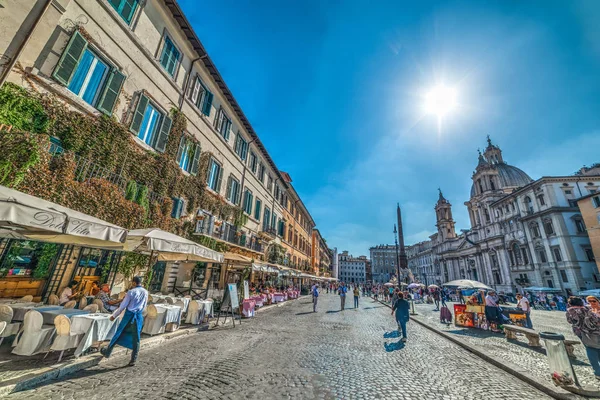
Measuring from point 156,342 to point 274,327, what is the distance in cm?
438

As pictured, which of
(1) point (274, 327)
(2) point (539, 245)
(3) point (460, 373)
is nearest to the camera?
(3) point (460, 373)

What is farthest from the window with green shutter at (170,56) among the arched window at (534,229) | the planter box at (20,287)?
the arched window at (534,229)

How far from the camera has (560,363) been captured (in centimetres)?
467

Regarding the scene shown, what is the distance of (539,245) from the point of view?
3788cm

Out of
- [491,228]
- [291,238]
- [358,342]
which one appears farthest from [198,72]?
[491,228]

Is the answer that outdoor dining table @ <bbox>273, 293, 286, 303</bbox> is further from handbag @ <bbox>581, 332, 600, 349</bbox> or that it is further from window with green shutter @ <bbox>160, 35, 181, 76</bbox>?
handbag @ <bbox>581, 332, 600, 349</bbox>

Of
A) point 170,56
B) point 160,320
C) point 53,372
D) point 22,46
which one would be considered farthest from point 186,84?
point 53,372

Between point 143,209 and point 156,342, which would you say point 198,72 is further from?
point 156,342

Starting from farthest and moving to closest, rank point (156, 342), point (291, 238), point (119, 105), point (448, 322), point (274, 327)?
point (291, 238) → point (448, 322) → point (274, 327) → point (119, 105) → point (156, 342)

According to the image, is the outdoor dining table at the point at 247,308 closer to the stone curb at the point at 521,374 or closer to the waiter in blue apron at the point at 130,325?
the waiter in blue apron at the point at 130,325

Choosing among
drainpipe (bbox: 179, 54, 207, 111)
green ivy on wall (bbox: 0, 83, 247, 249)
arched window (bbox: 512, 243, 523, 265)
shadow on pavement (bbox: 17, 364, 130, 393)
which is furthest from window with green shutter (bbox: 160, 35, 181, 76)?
arched window (bbox: 512, 243, 523, 265)

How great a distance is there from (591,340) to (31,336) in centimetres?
1073

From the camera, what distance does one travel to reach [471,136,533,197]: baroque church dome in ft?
181

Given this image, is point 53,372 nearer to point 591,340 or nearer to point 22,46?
point 22,46
